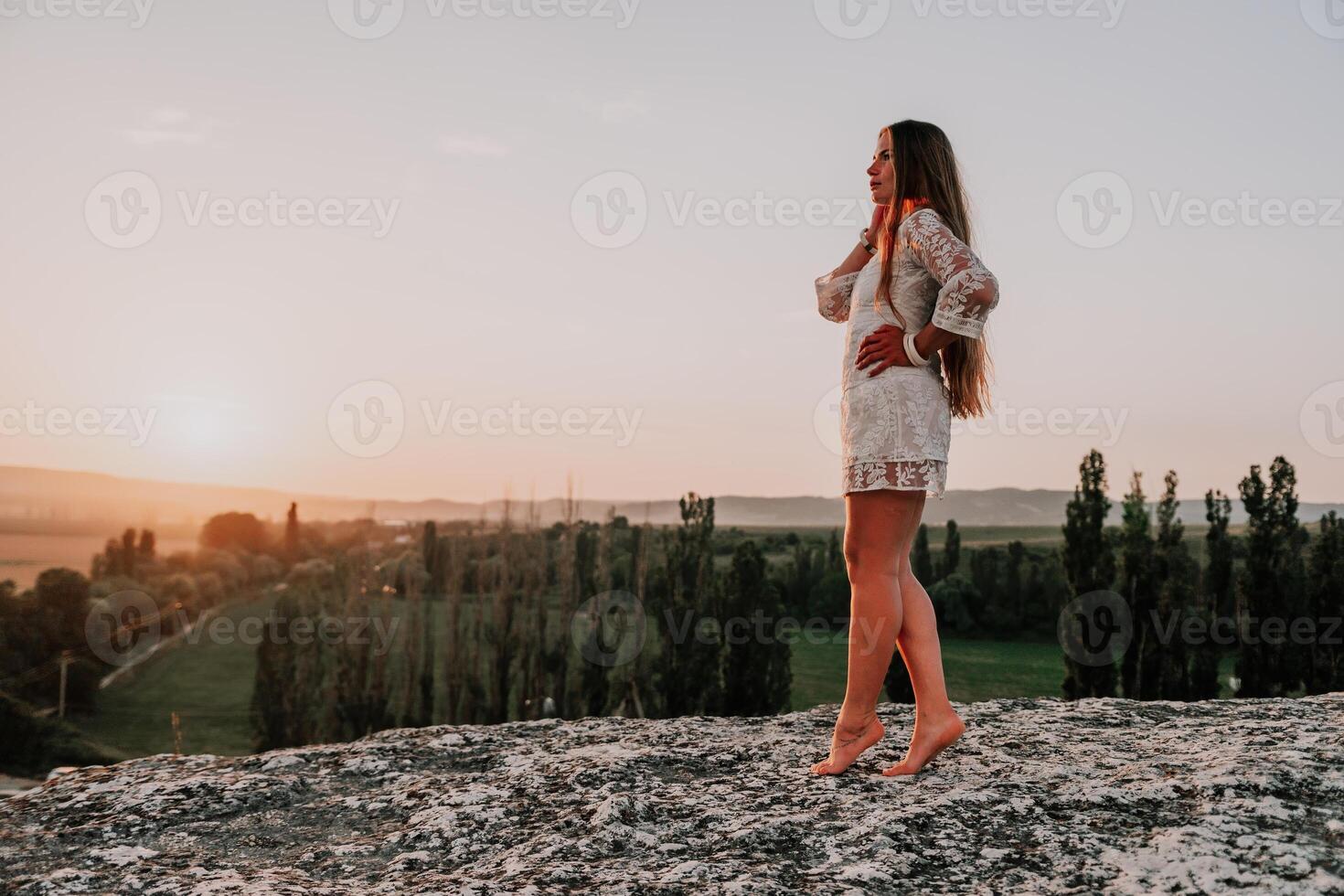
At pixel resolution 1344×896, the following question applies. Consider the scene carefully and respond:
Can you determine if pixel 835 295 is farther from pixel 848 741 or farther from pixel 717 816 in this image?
pixel 717 816

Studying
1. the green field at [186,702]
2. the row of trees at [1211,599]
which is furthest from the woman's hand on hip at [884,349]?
the green field at [186,702]

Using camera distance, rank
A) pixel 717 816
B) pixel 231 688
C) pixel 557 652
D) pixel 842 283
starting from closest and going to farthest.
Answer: pixel 717 816 → pixel 842 283 → pixel 557 652 → pixel 231 688

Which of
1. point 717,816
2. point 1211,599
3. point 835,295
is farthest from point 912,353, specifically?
point 1211,599

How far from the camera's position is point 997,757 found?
2973mm

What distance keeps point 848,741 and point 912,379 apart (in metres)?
1.11

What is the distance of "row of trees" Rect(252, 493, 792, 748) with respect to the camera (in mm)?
18344

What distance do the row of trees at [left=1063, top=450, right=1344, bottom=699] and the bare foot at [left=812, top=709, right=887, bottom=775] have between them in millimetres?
15335

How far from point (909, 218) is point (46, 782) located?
3.37m

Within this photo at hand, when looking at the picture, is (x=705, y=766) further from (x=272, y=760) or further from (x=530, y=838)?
(x=272, y=760)

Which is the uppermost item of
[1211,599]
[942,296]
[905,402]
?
[942,296]

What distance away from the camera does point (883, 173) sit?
318 cm

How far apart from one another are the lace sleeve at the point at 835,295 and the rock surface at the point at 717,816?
4.82ft

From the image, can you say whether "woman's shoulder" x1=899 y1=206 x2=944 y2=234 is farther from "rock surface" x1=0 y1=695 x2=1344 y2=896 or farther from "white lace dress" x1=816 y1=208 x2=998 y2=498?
"rock surface" x1=0 y1=695 x2=1344 y2=896

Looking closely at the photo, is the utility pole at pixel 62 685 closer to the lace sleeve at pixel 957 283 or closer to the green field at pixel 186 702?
the green field at pixel 186 702
